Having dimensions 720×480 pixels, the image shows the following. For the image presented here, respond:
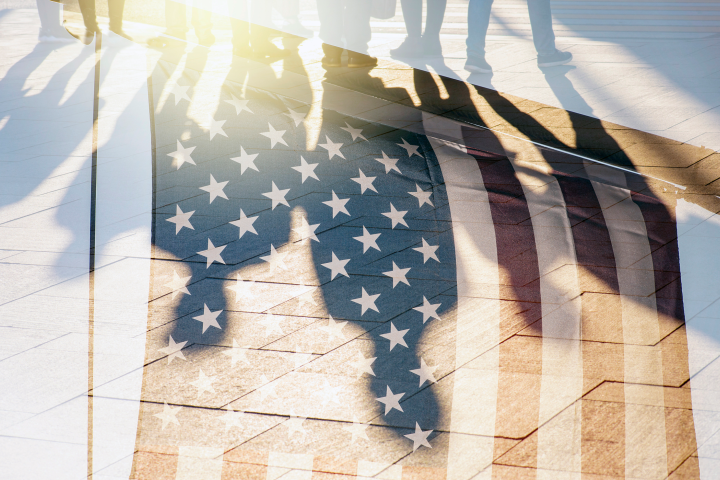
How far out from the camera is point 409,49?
3252 millimetres

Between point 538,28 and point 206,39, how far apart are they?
230 cm

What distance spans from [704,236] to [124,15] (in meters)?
4.11

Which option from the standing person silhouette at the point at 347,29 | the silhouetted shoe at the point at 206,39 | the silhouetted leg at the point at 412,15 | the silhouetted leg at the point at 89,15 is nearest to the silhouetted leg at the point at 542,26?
the silhouetted leg at the point at 412,15

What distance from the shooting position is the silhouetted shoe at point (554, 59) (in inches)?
109

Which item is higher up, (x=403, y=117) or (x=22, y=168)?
(x=403, y=117)

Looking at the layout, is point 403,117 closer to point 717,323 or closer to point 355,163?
point 355,163

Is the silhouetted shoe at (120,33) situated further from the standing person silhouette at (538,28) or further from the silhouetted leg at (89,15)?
the standing person silhouette at (538,28)

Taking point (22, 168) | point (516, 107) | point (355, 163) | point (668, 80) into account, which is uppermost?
point (668, 80)

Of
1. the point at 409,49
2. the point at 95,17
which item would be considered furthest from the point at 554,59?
the point at 95,17

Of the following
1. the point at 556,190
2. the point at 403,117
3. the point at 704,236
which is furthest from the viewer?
Answer: the point at 403,117

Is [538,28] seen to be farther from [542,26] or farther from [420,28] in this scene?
[420,28]

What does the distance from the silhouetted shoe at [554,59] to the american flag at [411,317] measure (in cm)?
40

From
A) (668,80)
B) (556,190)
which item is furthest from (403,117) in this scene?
(668,80)

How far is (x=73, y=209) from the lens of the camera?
2.51 metres
